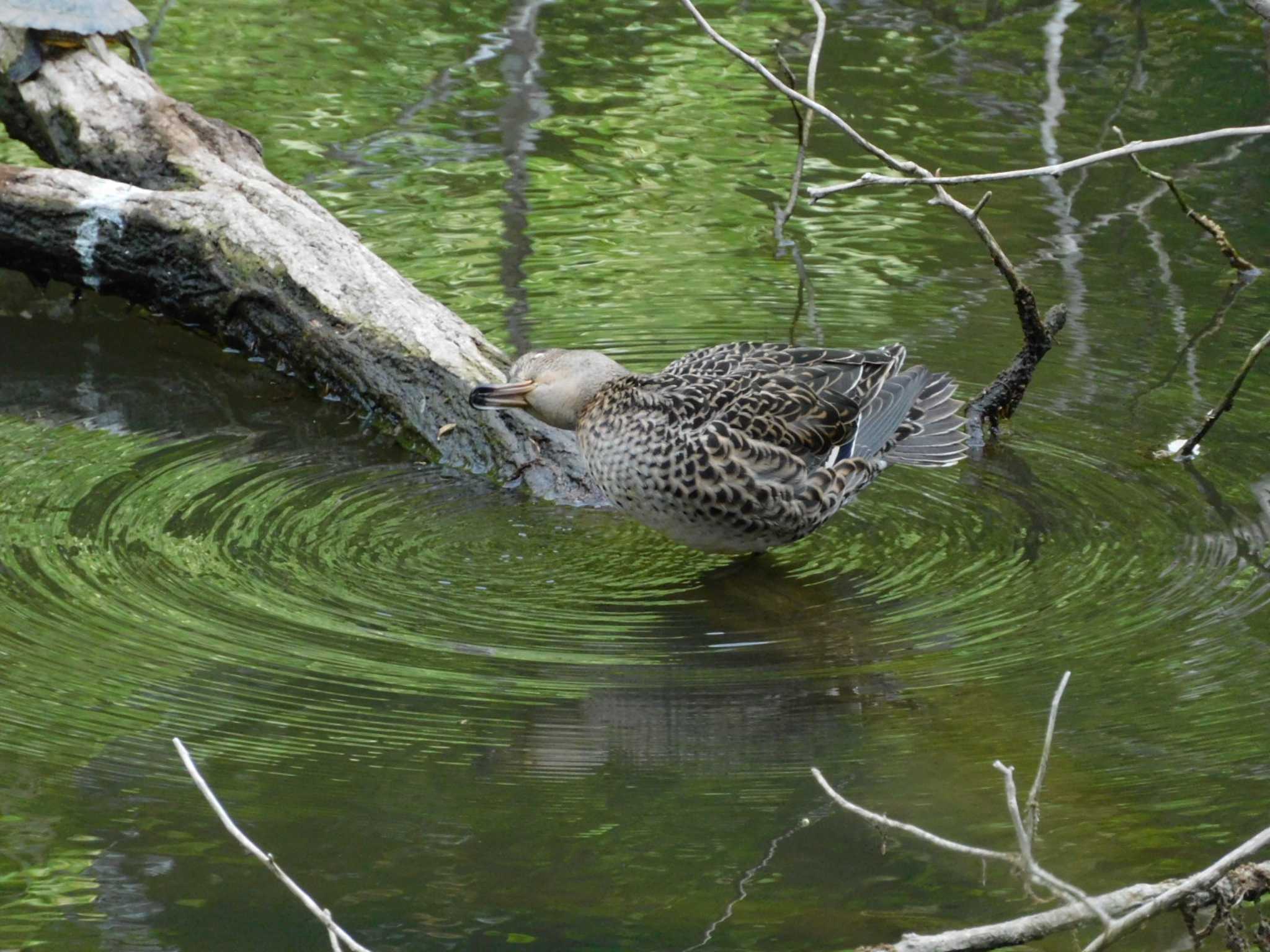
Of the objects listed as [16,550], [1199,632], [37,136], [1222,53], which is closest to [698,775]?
[1199,632]

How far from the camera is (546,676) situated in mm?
5117

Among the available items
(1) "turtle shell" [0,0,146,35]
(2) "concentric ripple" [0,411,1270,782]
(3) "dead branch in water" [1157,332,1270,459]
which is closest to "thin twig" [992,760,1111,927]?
(2) "concentric ripple" [0,411,1270,782]

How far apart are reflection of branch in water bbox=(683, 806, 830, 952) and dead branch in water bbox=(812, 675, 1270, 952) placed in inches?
29.7

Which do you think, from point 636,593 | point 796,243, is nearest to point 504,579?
point 636,593

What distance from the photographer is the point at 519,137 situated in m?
10.4

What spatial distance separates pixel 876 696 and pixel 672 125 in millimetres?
6313

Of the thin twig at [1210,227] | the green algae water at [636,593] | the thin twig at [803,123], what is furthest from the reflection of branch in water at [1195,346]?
the thin twig at [803,123]

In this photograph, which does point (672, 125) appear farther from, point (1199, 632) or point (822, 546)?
point (1199, 632)

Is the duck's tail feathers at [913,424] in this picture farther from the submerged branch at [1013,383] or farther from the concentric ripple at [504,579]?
the submerged branch at [1013,383]

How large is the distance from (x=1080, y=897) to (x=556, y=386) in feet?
11.3

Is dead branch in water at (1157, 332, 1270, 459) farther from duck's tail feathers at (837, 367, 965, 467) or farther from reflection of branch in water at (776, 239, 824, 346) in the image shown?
reflection of branch in water at (776, 239, 824, 346)

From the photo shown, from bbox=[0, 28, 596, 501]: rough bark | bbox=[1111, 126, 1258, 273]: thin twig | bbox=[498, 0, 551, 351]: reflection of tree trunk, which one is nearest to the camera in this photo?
bbox=[1111, 126, 1258, 273]: thin twig

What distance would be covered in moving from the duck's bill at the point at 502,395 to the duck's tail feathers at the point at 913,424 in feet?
3.88

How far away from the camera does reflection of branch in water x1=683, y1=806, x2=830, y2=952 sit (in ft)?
12.9
